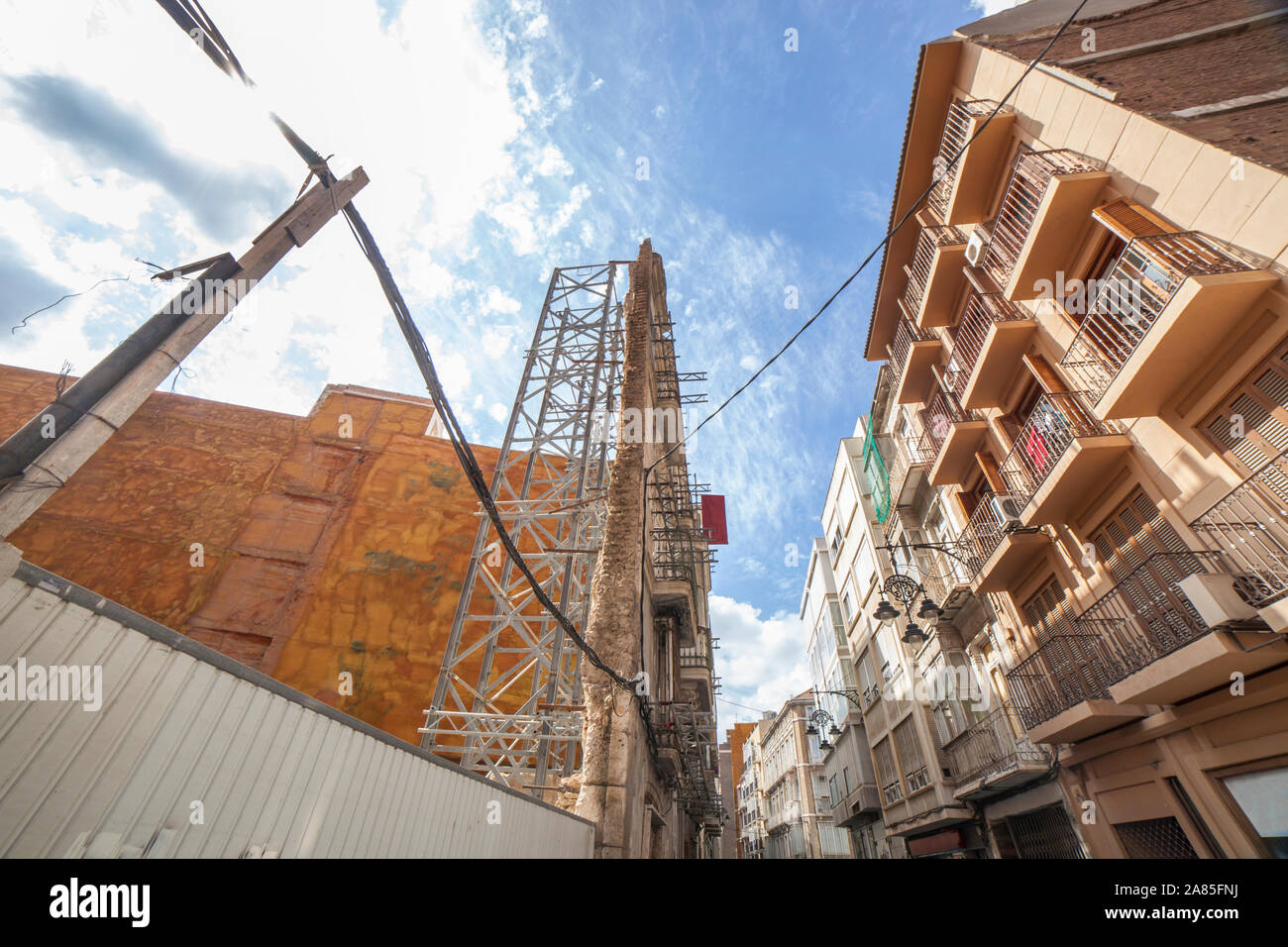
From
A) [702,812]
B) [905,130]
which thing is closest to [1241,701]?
[905,130]

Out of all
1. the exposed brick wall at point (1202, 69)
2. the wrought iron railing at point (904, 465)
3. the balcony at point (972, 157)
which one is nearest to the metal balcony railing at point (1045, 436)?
the exposed brick wall at point (1202, 69)

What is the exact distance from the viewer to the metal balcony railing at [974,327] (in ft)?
34.5

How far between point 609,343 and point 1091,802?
14.3 m

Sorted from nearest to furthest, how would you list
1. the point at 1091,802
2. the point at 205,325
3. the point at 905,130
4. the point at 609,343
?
the point at 205,325
the point at 1091,802
the point at 905,130
the point at 609,343

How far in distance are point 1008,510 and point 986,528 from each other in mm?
1328

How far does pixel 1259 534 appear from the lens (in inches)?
231

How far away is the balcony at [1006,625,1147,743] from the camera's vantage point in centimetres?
782

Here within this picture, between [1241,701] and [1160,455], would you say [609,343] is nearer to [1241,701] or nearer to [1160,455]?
[1160,455]

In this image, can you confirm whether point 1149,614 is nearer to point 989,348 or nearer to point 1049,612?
point 1049,612

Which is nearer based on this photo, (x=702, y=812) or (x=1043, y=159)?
(x=1043, y=159)

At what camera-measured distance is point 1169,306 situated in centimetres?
623

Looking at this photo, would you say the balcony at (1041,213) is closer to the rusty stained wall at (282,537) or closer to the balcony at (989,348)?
the balcony at (989,348)

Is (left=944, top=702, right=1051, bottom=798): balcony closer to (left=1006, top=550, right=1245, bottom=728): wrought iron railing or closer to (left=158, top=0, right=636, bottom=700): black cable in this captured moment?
(left=1006, top=550, right=1245, bottom=728): wrought iron railing
